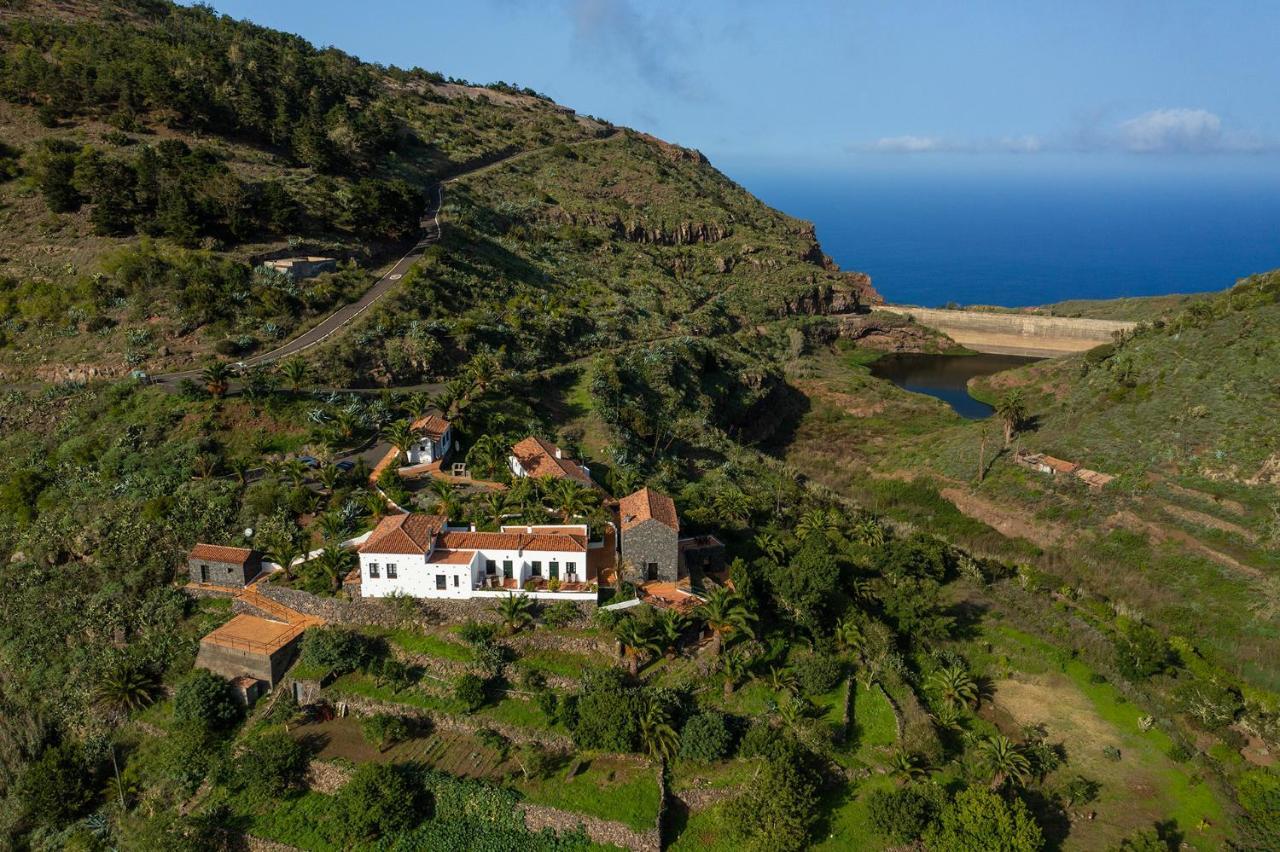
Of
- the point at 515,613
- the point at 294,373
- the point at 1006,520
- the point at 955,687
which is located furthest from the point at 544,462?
the point at 1006,520

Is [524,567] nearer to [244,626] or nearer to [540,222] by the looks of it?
[244,626]

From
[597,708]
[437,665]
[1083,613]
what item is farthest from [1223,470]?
[437,665]

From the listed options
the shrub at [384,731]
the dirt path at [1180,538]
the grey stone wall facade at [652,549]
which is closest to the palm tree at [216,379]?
the shrub at [384,731]

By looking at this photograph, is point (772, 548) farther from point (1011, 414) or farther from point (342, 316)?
point (342, 316)

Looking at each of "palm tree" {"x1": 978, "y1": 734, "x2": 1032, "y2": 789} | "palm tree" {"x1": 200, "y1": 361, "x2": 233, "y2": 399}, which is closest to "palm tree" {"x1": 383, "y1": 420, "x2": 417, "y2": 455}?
"palm tree" {"x1": 200, "y1": 361, "x2": 233, "y2": 399}

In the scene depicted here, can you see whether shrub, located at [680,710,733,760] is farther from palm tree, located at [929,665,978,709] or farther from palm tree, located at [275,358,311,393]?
palm tree, located at [275,358,311,393]

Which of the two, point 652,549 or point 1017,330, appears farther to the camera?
point 1017,330

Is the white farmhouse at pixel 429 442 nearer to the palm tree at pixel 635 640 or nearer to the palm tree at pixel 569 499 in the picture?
the palm tree at pixel 569 499
